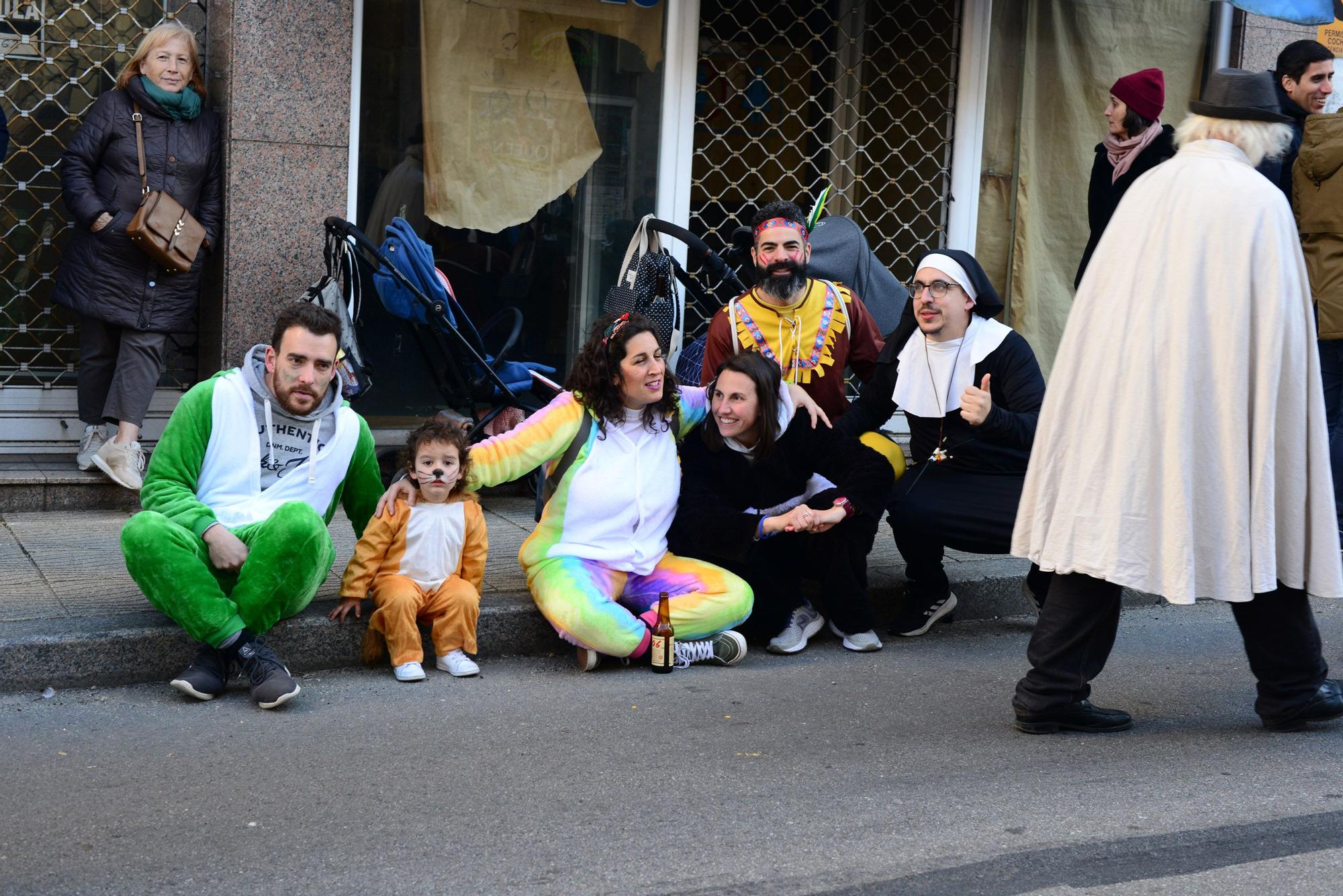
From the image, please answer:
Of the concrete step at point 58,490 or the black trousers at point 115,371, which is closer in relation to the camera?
the concrete step at point 58,490

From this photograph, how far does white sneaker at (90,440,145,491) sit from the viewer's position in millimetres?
6820

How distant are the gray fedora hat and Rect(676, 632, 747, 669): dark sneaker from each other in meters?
2.36

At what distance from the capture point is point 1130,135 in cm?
747

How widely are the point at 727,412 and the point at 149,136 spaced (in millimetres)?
3169

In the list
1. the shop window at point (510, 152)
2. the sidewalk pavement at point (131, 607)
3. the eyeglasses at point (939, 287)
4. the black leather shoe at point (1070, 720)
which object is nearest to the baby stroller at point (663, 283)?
the shop window at point (510, 152)

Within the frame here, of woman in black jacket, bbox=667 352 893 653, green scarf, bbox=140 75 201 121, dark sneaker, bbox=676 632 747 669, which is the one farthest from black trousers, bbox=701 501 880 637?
green scarf, bbox=140 75 201 121

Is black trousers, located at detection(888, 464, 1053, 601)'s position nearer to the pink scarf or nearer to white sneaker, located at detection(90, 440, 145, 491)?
the pink scarf

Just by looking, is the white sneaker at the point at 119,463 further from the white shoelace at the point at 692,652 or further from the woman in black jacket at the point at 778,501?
the white shoelace at the point at 692,652

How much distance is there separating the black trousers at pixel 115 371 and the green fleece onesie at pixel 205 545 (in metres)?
2.04

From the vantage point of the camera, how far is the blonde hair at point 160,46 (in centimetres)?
680

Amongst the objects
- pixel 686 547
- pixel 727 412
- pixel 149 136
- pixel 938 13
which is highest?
pixel 938 13

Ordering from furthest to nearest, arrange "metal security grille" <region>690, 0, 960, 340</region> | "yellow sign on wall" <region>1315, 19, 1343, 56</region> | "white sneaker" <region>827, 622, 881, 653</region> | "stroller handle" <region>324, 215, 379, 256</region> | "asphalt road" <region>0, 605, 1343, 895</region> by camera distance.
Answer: "yellow sign on wall" <region>1315, 19, 1343, 56</region>
"metal security grille" <region>690, 0, 960, 340</region>
"stroller handle" <region>324, 215, 379, 256</region>
"white sneaker" <region>827, 622, 881, 653</region>
"asphalt road" <region>0, 605, 1343, 895</region>

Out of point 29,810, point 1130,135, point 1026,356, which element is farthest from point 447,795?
point 1130,135

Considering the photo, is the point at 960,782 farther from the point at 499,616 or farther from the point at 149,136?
the point at 149,136
